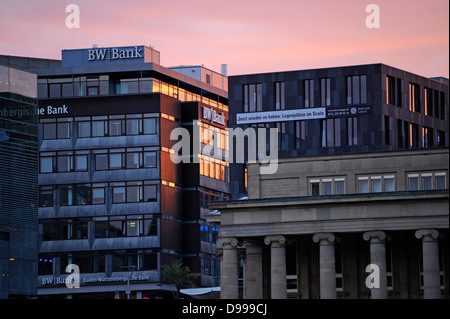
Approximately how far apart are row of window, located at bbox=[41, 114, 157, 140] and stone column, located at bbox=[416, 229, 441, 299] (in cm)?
7390

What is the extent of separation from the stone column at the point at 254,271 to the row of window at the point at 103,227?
180ft

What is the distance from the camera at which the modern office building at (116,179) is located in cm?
17125

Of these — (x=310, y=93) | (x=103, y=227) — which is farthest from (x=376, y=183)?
(x=103, y=227)

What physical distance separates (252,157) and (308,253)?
24.9 m

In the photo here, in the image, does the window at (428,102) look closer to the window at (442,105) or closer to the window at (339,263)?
the window at (442,105)

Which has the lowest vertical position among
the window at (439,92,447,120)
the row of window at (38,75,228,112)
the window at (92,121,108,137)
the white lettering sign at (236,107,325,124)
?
the white lettering sign at (236,107,325,124)

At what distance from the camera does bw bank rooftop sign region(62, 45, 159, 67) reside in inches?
7018

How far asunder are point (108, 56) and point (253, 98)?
42520 millimetres

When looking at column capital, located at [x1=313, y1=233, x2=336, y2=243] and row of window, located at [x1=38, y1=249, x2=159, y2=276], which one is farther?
row of window, located at [x1=38, y1=249, x2=159, y2=276]

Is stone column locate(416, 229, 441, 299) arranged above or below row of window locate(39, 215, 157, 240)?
below

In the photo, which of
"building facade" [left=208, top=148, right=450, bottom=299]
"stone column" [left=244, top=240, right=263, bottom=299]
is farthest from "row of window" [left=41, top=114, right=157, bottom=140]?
"stone column" [left=244, top=240, right=263, bottom=299]

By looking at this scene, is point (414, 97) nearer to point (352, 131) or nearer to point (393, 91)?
point (393, 91)

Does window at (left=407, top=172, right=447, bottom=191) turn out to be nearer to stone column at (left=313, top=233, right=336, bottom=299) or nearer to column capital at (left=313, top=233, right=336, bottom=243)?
column capital at (left=313, top=233, right=336, bottom=243)
